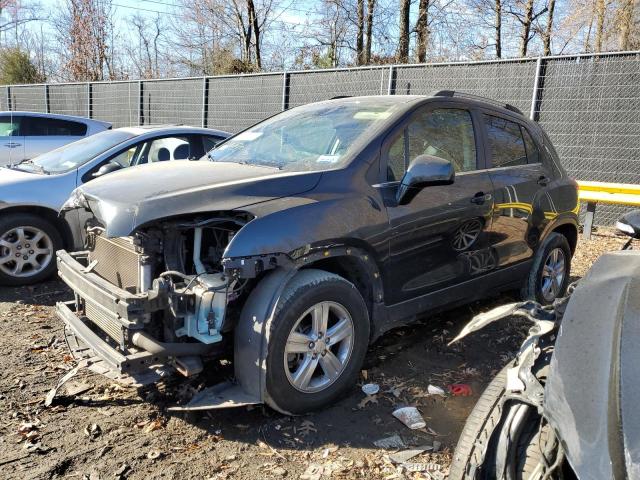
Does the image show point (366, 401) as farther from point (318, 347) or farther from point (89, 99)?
point (89, 99)

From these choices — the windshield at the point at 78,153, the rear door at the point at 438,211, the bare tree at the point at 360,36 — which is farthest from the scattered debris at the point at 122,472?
the bare tree at the point at 360,36

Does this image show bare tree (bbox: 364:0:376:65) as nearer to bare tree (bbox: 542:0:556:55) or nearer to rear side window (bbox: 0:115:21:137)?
bare tree (bbox: 542:0:556:55)

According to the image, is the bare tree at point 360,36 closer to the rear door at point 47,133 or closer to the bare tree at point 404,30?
the bare tree at point 404,30

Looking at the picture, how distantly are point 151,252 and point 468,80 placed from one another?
8164 millimetres

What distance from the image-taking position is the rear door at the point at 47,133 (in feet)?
30.1

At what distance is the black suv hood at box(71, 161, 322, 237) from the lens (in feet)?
9.66

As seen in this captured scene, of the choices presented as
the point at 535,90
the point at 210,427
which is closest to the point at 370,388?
the point at 210,427

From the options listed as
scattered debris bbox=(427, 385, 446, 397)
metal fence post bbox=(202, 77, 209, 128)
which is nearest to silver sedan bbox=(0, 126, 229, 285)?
scattered debris bbox=(427, 385, 446, 397)

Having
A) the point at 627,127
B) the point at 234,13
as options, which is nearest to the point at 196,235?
the point at 627,127

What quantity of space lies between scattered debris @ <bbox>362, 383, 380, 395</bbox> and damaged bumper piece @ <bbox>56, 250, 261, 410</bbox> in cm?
93

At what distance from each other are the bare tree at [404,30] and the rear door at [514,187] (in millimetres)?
14457

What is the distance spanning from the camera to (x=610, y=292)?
6.54 ft

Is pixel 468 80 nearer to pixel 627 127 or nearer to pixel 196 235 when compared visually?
pixel 627 127

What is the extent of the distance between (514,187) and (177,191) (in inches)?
110
